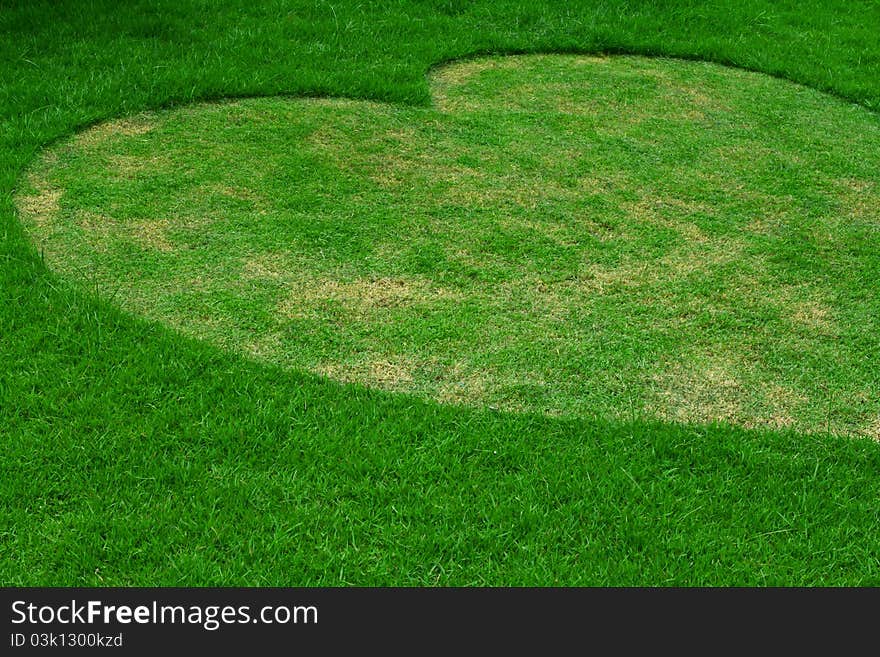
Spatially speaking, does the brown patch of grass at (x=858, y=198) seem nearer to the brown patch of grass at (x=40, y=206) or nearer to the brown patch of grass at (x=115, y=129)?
the brown patch of grass at (x=115, y=129)

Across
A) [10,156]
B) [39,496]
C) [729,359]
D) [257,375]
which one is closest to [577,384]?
A: [729,359]

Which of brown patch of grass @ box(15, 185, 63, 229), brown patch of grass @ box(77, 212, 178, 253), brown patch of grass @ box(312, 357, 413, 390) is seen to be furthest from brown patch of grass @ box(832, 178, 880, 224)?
brown patch of grass @ box(15, 185, 63, 229)

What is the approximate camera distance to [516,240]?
14.2 ft

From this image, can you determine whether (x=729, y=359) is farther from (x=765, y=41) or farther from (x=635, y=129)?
(x=765, y=41)

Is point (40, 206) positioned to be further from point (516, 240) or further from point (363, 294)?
point (516, 240)

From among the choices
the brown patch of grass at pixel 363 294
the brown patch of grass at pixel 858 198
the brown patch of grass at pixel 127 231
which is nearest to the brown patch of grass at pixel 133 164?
the brown patch of grass at pixel 127 231

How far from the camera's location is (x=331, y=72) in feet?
19.2

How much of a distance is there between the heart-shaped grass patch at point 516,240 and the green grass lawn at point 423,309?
2 centimetres

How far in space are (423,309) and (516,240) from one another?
0.73 m

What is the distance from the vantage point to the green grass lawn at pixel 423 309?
2775mm

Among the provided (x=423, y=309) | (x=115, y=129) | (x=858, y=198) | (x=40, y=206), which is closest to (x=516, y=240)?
(x=423, y=309)

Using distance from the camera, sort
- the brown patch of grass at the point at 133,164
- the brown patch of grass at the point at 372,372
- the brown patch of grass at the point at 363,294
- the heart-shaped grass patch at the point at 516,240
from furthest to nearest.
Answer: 1. the brown patch of grass at the point at 133,164
2. the brown patch of grass at the point at 363,294
3. the heart-shaped grass patch at the point at 516,240
4. the brown patch of grass at the point at 372,372

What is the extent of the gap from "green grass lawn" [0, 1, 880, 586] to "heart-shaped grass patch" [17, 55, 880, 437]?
18mm

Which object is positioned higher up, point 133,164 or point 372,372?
point 133,164
